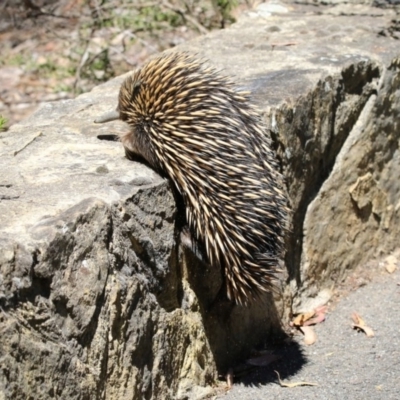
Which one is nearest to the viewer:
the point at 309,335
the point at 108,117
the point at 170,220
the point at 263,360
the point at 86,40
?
the point at 170,220

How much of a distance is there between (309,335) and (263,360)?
1.48 feet

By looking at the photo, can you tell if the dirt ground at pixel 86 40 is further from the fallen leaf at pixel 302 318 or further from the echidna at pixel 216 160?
the echidna at pixel 216 160

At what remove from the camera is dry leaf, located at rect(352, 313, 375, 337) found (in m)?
4.96

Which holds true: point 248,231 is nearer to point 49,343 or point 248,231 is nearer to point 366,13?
point 49,343

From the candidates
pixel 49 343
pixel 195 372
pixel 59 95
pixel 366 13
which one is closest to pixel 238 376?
pixel 195 372

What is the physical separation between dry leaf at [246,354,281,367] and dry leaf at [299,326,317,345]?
275mm

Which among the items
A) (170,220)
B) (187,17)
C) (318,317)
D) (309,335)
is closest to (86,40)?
(187,17)

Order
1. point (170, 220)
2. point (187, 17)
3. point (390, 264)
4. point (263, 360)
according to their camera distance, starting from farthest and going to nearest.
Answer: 1. point (187, 17)
2. point (390, 264)
3. point (263, 360)
4. point (170, 220)

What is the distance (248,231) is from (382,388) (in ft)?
3.82

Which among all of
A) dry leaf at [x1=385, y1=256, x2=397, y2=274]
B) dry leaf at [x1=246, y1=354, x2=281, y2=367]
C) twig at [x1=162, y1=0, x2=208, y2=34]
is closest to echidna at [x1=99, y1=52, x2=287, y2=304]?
dry leaf at [x1=246, y1=354, x2=281, y2=367]

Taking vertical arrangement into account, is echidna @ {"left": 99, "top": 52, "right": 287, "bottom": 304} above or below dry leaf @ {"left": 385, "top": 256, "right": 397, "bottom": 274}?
above

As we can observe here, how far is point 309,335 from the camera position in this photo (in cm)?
497

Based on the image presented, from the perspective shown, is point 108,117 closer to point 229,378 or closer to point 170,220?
point 170,220

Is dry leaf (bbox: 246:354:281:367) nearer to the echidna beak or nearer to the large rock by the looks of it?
the large rock
